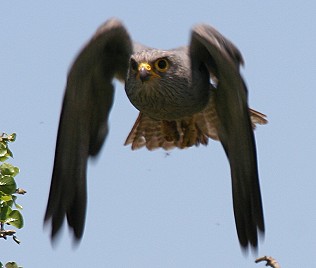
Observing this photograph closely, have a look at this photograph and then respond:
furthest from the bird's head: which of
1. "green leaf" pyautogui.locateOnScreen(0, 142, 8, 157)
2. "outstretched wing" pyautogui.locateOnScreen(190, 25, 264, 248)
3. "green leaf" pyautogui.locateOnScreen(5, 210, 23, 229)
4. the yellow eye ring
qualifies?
"green leaf" pyautogui.locateOnScreen(5, 210, 23, 229)

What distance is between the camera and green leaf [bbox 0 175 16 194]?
15.3 feet

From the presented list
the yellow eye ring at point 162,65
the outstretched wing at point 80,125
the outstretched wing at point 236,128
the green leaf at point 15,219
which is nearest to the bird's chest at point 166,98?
the yellow eye ring at point 162,65

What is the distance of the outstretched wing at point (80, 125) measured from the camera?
7.97 meters

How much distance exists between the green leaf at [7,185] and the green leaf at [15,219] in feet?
0.44

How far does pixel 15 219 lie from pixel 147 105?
334 cm

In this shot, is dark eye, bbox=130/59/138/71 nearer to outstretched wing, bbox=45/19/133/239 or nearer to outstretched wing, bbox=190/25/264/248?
outstretched wing, bbox=45/19/133/239

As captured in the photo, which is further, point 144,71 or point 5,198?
point 144,71

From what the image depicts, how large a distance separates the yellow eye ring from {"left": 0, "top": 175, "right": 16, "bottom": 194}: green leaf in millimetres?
3337

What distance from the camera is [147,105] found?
7.94 metres

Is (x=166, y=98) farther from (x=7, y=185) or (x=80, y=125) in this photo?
(x=7, y=185)

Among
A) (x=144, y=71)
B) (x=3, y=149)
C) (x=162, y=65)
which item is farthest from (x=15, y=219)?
(x=162, y=65)

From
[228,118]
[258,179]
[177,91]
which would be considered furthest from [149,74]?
[258,179]

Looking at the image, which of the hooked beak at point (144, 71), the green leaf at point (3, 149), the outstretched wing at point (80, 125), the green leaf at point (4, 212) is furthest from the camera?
the outstretched wing at point (80, 125)

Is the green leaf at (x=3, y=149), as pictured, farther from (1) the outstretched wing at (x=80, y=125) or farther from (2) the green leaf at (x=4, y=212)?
(1) the outstretched wing at (x=80, y=125)
